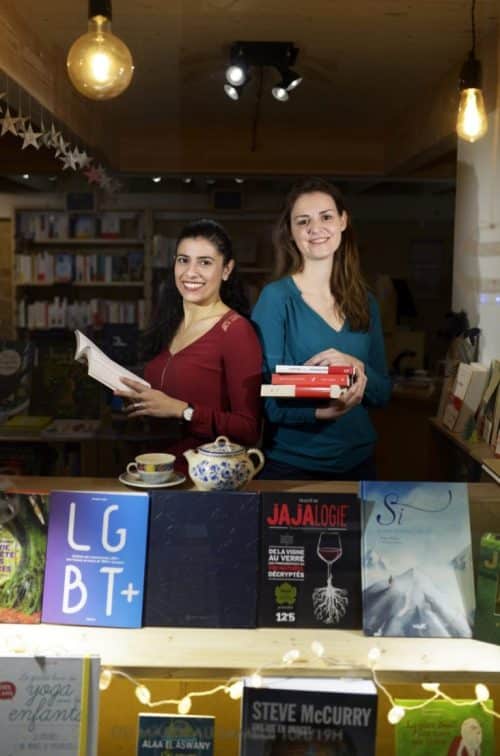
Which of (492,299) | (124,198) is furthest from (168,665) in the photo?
(492,299)

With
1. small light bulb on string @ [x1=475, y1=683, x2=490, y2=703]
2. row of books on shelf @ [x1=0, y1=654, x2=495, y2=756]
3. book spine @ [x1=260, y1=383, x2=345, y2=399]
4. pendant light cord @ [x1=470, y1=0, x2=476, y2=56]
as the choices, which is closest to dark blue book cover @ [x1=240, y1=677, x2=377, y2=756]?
row of books on shelf @ [x1=0, y1=654, x2=495, y2=756]

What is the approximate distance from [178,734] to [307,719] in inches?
10.3

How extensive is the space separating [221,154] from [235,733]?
1463 millimetres

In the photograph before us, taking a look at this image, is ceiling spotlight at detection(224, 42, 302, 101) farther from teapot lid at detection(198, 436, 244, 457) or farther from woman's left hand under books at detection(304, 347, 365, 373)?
teapot lid at detection(198, 436, 244, 457)

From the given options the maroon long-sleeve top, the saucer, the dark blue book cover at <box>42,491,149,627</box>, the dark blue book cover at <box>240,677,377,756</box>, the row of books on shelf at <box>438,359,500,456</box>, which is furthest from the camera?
the row of books on shelf at <box>438,359,500,456</box>

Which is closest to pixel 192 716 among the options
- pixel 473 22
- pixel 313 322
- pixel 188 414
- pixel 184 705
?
pixel 184 705

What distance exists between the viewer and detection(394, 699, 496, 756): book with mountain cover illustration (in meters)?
1.56

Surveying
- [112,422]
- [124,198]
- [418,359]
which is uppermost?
[124,198]

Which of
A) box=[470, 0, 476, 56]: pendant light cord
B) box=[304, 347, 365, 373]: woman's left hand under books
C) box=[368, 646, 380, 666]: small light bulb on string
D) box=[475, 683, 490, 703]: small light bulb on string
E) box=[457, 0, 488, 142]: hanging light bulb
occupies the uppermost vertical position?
box=[470, 0, 476, 56]: pendant light cord

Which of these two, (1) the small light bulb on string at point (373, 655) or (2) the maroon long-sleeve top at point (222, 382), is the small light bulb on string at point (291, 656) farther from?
(2) the maroon long-sleeve top at point (222, 382)

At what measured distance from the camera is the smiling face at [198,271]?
206 centimetres

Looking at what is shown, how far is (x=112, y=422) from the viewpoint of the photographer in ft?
7.00

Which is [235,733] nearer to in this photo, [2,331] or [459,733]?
[459,733]

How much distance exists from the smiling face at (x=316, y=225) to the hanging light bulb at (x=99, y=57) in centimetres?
56
